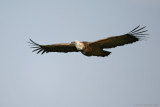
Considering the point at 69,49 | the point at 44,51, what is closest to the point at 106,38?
the point at 69,49

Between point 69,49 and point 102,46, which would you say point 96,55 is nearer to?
point 102,46

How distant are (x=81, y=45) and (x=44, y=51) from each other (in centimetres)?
283

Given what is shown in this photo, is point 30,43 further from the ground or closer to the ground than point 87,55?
further from the ground

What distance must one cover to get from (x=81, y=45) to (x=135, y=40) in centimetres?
Result: 209

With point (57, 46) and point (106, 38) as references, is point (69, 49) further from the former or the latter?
point (106, 38)

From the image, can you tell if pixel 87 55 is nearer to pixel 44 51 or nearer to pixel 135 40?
pixel 135 40

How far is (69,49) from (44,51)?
4.37 ft

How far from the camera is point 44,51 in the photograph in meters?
16.4

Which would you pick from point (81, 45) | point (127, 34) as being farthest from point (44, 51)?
point (127, 34)

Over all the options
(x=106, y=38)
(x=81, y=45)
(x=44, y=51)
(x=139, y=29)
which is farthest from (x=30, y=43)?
(x=139, y=29)

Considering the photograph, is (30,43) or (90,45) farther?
(30,43)

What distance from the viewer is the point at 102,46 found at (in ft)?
47.1

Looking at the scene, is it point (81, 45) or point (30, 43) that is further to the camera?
point (30, 43)

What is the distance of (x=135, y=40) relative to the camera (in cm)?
1401
